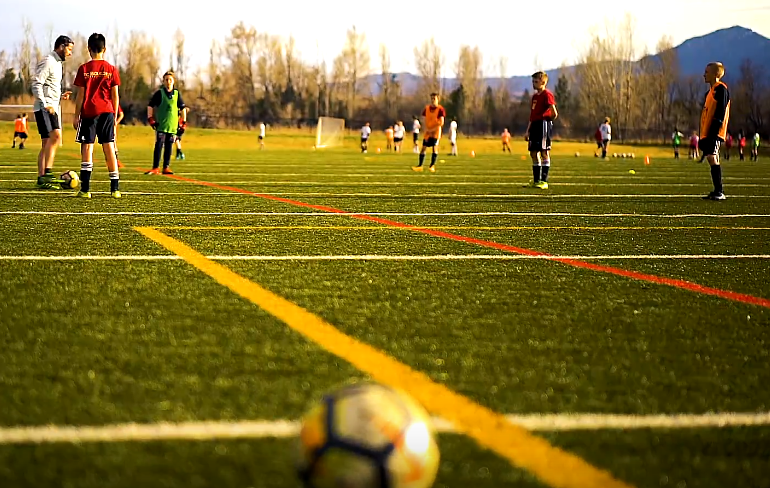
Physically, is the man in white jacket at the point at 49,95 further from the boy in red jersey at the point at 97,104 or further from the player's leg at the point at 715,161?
the player's leg at the point at 715,161

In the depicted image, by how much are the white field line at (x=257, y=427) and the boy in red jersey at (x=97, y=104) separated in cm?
845

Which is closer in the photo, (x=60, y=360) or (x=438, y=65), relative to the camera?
(x=60, y=360)

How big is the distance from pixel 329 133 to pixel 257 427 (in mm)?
62808

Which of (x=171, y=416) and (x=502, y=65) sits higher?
(x=502, y=65)

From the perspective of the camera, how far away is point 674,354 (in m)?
3.63

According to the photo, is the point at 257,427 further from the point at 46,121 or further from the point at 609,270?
the point at 46,121

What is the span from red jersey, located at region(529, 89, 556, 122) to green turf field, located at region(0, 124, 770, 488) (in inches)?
249

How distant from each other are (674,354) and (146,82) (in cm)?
10330

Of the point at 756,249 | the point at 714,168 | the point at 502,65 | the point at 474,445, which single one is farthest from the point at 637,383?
the point at 502,65

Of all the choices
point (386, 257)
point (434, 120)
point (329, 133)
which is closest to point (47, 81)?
point (386, 257)

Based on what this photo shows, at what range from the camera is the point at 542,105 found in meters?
14.9

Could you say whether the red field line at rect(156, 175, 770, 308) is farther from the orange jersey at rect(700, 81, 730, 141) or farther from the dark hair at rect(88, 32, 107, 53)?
the orange jersey at rect(700, 81, 730, 141)

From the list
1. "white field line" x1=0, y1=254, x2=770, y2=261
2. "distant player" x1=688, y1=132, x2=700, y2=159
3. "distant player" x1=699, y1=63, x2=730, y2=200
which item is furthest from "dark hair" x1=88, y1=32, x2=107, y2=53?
"distant player" x1=688, y1=132, x2=700, y2=159

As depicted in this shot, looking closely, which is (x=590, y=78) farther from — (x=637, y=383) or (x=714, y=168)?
(x=637, y=383)
